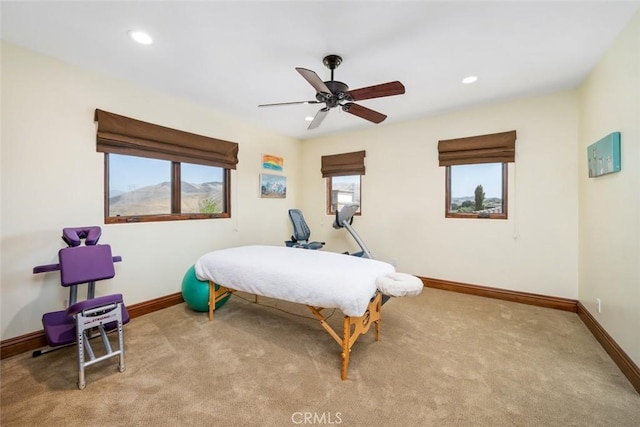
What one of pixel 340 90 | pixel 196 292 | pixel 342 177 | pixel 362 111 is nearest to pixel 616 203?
pixel 362 111

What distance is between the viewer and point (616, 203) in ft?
6.68

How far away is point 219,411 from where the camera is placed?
1540 mm

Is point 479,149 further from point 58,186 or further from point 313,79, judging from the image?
point 58,186

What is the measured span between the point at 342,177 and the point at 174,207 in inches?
110

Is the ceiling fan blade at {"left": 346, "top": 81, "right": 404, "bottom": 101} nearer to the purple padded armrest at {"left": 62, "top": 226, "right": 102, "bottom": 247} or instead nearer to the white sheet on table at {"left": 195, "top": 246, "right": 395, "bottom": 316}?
the white sheet on table at {"left": 195, "top": 246, "right": 395, "bottom": 316}

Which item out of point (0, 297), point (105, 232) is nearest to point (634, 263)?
point (105, 232)

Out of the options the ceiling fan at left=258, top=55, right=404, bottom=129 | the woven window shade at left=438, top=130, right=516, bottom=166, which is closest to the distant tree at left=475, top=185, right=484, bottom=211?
the woven window shade at left=438, top=130, right=516, bottom=166

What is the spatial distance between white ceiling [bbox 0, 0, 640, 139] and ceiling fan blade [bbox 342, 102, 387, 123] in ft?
1.17

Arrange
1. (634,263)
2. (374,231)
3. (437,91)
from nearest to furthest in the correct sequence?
(634,263) < (437,91) < (374,231)

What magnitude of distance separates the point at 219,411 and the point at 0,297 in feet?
6.90

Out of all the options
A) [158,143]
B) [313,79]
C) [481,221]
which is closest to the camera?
[313,79]

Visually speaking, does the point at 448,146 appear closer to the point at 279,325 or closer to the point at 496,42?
the point at 496,42

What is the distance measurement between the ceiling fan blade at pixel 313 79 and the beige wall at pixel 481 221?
7.62 feet

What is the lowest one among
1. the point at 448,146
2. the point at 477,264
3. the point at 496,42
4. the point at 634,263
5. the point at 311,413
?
the point at 311,413
